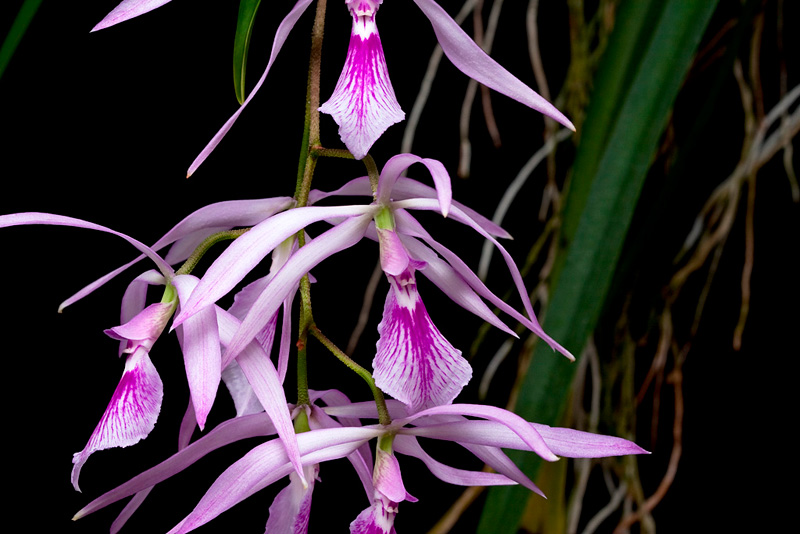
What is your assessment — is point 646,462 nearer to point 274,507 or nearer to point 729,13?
point 729,13

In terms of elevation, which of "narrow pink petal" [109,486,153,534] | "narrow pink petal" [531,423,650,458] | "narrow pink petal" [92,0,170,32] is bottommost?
"narrow pink petal" [109,486,153,534]

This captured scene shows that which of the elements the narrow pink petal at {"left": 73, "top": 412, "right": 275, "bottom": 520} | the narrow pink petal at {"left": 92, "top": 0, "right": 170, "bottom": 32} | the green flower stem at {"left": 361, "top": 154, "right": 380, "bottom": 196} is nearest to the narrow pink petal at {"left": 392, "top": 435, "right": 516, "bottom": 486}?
the narrow pink petal at {"left": 73, "top": 412, "right": 275, "bottom": 520}

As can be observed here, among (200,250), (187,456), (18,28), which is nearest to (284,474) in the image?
(187,456)

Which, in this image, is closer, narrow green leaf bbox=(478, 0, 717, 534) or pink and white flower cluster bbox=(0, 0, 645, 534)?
pink and white flower cluster bbox=(0, 0, 645, 534)

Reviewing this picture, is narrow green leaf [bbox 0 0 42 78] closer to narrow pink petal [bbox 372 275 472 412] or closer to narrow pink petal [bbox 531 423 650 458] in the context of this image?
narrow pink petal [bbox 372 275 472 412]

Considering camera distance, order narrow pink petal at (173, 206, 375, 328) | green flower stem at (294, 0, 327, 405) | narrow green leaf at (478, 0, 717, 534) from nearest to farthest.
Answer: narrow pink petal at (173, 206, 375, 328)
green flower stem at (294, 0, 327, 405)
narrow green leaf at (478, 0, 717, 534)

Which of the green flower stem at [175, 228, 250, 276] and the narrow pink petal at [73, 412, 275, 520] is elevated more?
the green flower stem at [175, 228, 250, 276]
